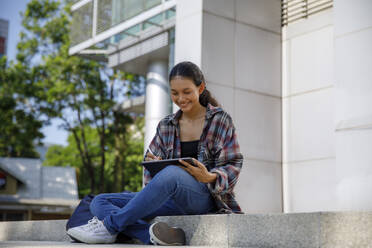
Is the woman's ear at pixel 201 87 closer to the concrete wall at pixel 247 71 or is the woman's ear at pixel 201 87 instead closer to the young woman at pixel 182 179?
the young woman at pixel 182 179

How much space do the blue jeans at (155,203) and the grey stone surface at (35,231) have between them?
4.09 ft

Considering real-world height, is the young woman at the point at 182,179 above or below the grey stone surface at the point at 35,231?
above

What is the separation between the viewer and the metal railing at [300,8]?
8828 millimetres

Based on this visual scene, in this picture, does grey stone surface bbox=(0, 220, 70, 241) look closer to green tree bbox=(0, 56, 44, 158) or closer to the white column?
the white column

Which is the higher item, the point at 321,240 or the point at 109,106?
the point at 109,106

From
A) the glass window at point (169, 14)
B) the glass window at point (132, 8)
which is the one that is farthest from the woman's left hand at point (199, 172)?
the glass window at point (132, 8)

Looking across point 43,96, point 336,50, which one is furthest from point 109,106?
point 336,50

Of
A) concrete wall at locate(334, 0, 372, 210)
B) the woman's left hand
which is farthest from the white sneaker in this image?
concrete wall at locate(334, 0, 372, 210)

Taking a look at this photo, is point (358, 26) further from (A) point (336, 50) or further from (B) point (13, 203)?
(B) point (13, 203)

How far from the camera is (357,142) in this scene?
20.5 feet

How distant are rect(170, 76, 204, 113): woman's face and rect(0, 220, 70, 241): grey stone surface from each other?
1.78 m

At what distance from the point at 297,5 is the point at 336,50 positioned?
8.98ft

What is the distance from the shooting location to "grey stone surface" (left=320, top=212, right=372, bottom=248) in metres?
2.86

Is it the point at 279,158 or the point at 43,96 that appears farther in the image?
the point at 43,96
